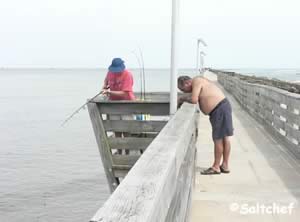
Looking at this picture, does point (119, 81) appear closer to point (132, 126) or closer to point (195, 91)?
point (132, 126)

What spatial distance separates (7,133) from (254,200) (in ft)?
90.7

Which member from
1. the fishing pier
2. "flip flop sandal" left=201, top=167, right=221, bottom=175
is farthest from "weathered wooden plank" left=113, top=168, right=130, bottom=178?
"flip flop sandal" left=201, top=167, right=221, bottom=175

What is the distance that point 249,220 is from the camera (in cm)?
540

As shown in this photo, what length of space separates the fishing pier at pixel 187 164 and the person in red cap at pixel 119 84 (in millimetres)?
254

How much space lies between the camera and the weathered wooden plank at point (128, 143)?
836 cm

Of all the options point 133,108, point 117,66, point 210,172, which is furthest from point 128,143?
point 210,172

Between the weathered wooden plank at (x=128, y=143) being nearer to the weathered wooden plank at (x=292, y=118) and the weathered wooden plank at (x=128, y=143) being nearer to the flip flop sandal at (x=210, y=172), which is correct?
the flip flop sandal at (x=210, y=172)

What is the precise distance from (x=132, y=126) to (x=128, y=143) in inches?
11.2

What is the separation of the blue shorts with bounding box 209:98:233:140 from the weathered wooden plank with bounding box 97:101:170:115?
1165 millimetres

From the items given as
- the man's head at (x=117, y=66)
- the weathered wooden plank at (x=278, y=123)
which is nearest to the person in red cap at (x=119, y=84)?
the man's head at (x=117, y=66)

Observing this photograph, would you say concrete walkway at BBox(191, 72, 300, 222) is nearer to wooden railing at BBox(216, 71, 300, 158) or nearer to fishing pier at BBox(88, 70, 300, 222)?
fishing pier at BBox(88, 70, 300, 222)

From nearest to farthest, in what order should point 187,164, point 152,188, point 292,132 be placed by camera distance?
point 152,188 → point 187,164 → point 292,132

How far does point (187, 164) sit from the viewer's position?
4.91 meters

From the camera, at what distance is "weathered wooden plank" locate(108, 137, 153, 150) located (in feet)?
27.4
